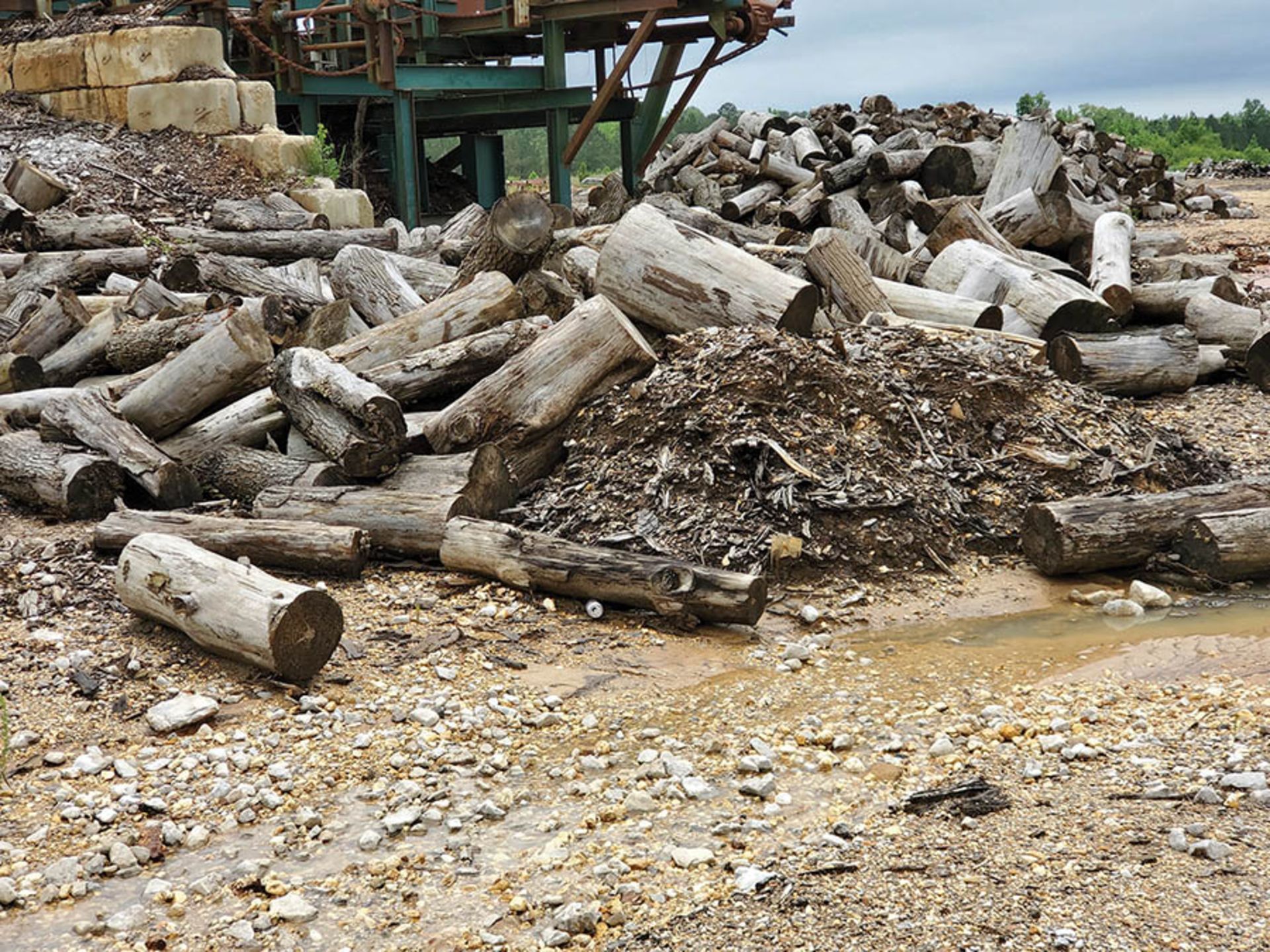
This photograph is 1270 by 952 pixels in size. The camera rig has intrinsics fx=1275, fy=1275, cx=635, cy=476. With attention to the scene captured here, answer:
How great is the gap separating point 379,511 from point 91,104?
39.1 feet

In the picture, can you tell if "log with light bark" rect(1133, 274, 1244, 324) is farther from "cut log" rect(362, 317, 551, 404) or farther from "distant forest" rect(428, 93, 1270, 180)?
"distant forest" rect(428, 93, 1270, 180)

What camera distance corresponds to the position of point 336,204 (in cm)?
1462

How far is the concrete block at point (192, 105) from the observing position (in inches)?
605

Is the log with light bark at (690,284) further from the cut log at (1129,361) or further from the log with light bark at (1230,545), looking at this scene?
the log with light bark at (1230,545)

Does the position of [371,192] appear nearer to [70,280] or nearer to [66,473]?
[70,280]

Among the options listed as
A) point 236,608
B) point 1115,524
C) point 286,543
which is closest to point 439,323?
point 286,543

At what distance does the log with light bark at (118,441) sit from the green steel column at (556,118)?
987cm

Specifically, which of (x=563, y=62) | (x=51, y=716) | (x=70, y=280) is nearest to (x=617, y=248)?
(x=51, y=716)

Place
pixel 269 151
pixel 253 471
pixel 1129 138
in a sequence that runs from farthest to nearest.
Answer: pixel 1129 138, pixel 269 151, pixel 253 471

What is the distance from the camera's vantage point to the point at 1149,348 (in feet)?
30.2

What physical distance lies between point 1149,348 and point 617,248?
4.08 metres

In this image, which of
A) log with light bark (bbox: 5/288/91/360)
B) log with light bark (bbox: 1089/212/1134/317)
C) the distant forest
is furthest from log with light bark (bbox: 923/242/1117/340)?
the distant forest

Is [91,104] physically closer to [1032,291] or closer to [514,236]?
[514,236]

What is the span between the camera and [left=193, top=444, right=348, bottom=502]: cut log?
6.96m
